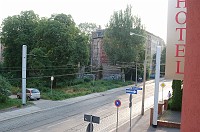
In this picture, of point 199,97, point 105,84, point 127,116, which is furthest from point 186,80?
point 105,84

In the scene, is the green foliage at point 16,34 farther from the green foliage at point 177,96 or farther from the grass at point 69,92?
the green foliage at point 177,96

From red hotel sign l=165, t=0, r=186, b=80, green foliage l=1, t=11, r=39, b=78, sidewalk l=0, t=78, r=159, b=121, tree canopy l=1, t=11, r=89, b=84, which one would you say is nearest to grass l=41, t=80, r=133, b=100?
sidewalk l=0, t=78, r=159, b=121

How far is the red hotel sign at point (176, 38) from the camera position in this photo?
726 cm

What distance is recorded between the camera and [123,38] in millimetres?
49781

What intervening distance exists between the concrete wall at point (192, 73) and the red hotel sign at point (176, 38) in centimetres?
293

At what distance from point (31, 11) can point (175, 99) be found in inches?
1188

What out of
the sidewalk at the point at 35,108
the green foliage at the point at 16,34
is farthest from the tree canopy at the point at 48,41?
the sidewalk at the point at 35,108

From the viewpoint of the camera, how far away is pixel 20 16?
4322 centimetres

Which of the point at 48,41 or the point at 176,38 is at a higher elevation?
the point at 48,41

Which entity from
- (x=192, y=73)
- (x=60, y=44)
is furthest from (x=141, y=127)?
(x=60, y=44)

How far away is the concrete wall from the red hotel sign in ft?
9.60

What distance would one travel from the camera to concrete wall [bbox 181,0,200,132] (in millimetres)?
4164

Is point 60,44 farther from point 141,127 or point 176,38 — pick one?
point 176,38

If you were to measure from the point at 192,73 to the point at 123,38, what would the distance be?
45.9m
